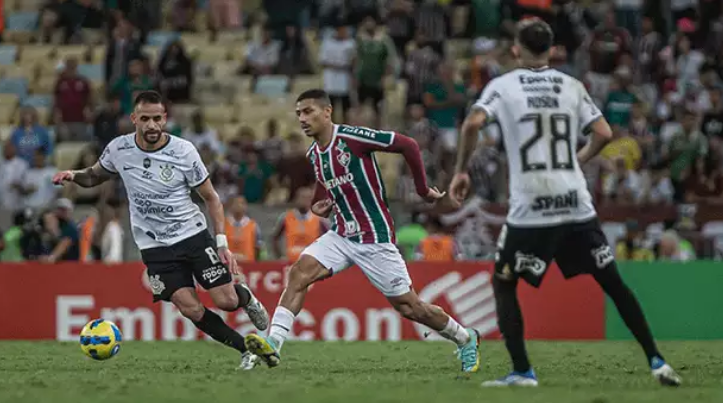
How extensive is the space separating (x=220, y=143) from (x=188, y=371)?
1269cm

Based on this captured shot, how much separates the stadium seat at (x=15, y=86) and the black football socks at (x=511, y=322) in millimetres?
19143

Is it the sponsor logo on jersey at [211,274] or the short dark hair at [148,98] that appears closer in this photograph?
the short dark hair at [148,98]

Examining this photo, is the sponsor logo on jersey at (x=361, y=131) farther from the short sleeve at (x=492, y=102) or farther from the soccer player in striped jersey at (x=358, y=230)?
the short sleeve at (x=492, y=102)

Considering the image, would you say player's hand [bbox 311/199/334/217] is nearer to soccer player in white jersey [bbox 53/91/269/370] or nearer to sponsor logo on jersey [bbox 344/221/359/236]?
sponsor logo on jersey [bbox 344/221/359/236]

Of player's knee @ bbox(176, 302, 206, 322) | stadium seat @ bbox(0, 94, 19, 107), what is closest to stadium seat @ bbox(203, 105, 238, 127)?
stadium seat @ bbox(0, 94, 19, 107)

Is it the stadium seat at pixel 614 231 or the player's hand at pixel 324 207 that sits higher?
the player's hand at pixel 324 207

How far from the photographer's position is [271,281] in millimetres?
18969

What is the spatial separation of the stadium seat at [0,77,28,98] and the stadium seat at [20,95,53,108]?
0.88ft

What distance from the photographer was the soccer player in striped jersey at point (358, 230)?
11.8m

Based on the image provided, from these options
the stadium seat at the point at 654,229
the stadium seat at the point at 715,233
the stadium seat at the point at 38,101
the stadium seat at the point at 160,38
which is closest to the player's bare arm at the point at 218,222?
the stadium seat at the point at 654,229

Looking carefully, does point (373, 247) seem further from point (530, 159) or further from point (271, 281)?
point (271, 281)

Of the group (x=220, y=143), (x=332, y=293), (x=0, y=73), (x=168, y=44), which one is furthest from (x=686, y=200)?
(x=0, y=73)

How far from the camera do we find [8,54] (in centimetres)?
2848

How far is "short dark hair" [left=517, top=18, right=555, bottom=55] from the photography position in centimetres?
963
